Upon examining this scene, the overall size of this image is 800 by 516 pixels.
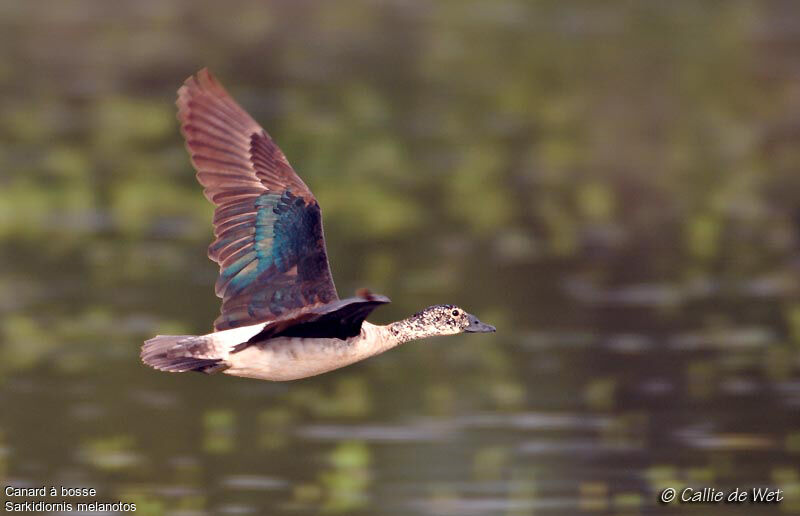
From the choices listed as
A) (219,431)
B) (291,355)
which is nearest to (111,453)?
(219,431)

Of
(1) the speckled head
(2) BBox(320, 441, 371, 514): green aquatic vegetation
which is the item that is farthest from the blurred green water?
(1) the speckled head

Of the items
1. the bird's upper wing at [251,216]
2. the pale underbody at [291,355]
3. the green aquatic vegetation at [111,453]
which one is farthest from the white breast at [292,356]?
the green aquatic vegetation at [111,453]

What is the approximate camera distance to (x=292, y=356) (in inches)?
293

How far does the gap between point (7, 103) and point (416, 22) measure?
9528mm

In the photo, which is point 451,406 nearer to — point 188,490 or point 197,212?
point 188,490

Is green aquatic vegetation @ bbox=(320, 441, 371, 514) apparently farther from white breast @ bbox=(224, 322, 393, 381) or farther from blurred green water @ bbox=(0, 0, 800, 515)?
white breast @ bbox=(224, 322, 393, 381)

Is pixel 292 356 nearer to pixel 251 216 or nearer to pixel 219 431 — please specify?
pixel 251 216

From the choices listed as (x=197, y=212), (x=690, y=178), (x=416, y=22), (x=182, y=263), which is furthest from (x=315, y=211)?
(x=416, y=22)

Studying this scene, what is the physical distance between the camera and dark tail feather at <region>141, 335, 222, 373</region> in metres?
7.29

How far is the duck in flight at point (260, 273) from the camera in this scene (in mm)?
7422

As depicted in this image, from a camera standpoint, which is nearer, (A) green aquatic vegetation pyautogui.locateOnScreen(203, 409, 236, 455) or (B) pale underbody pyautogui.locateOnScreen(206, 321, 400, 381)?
(B) pale underbody pyautogui.locateOnScreen(206, 321, 400, 381)

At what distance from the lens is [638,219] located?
17500mm

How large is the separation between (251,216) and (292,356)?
2.75 ft

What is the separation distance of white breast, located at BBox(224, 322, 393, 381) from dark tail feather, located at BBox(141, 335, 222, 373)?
4.1 inches
